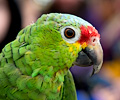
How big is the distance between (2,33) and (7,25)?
0.18 feet

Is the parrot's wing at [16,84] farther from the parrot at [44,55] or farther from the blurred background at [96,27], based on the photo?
the blurred background at [96,27]

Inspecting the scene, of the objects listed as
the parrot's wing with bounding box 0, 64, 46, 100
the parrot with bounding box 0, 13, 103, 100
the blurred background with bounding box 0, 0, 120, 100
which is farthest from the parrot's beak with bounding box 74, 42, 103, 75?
the blurred background with bounding box 0, 0, 120, 100

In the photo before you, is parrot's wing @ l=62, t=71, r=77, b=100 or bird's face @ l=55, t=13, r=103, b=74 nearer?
bird's face @ l=55, t=13, r=103, b=74

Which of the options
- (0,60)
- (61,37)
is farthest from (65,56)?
(0,60)

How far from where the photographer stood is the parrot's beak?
639 millimetres

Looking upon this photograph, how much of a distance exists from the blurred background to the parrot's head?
572mm

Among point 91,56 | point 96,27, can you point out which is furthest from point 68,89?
point 96,27

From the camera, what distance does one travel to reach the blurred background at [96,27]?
48.8 inches

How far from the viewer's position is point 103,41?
4.25 feet

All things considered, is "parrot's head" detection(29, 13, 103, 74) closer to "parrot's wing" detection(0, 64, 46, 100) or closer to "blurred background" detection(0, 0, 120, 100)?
"parrot's wing" detection(0, 64, 46, 100)

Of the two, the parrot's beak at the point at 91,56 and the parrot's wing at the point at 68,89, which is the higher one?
the parrot's beak at the point at 91,56

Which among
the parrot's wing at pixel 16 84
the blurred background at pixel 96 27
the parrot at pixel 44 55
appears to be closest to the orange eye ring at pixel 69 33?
the parrot at pixel 44 55

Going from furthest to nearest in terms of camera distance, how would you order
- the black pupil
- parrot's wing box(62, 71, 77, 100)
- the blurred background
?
the blurred background → parrot's wing box(62, 71, 77, 100) → the black pupil

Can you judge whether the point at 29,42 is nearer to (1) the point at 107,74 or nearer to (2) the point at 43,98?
(2) the point at 43,98
